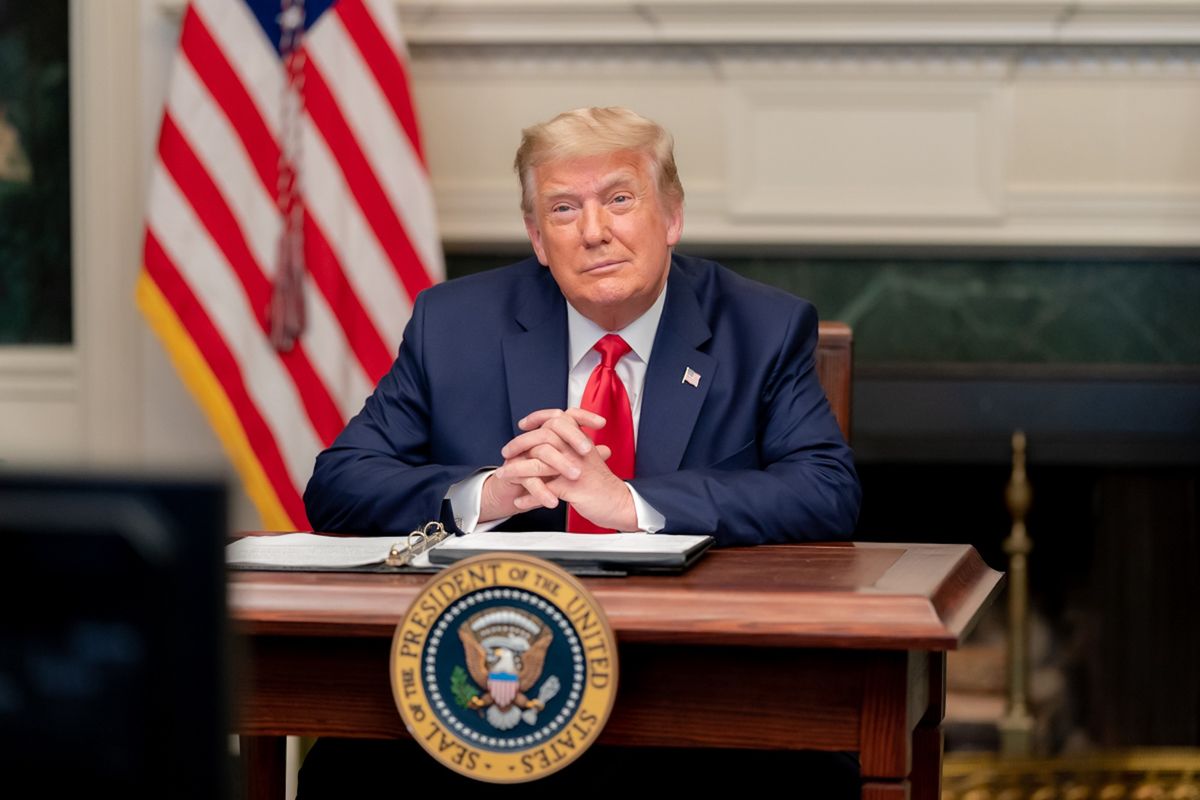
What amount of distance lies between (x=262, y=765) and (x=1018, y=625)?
2.28 meters

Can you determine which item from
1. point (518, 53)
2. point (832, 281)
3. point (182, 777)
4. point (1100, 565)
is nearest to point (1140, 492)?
point (1100, 565)

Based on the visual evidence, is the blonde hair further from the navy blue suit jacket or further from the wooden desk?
the wooden desk

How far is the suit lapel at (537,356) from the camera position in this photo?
2512 mm

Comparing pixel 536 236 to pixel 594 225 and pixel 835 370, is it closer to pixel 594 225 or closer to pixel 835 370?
pixel 594 225

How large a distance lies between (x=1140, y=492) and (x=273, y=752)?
2.51m

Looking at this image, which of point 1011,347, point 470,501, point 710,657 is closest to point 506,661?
point 710,657

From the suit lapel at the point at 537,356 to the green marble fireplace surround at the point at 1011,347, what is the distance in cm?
144

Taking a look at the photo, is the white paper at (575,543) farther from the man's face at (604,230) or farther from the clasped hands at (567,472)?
the man's face at (604,230)

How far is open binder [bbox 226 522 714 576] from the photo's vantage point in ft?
5.79

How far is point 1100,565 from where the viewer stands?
4082 mm

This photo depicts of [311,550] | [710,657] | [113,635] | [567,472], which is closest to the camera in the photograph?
[113,635]

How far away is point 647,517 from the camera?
216cm

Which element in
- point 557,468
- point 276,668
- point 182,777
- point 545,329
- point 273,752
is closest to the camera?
point 182,777

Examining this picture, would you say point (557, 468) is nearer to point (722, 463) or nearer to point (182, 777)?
point (722, 463)
